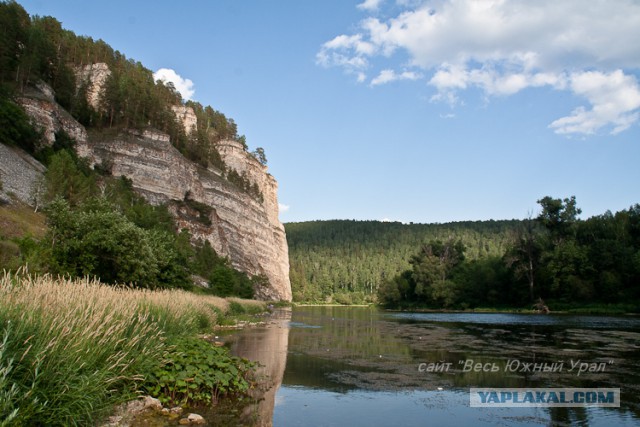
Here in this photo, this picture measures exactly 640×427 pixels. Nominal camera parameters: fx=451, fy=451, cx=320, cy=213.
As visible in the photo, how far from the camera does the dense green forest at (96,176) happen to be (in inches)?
1081

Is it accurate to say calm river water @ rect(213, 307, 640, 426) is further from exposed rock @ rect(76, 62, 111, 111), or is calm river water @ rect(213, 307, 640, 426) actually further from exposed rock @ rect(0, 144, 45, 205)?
exposed rock @ rect(76, 62, 111, 111)

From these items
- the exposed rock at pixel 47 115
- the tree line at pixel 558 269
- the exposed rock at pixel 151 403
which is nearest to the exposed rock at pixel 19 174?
the exposed rock at pixel 47 115

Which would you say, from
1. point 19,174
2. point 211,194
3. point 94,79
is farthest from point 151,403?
point 94,79

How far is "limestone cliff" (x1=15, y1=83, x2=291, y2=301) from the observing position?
236ft

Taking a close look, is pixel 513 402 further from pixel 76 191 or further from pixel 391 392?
pixel 76 191

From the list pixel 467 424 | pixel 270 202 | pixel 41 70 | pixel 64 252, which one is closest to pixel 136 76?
pixel 41 70

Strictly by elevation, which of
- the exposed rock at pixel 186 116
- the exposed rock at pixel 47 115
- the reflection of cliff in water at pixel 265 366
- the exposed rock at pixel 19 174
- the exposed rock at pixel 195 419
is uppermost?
the exposed rock at pixel 186 116

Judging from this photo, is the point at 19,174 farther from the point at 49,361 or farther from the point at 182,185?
the point at 49,361

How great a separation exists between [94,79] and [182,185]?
1304 inches

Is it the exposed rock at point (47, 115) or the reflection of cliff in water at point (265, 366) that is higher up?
the exposed rock at point (47, 115)

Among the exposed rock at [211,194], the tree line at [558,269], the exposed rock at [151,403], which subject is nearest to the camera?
the exposed rock at [151,403]

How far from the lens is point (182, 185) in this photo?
86812 mm

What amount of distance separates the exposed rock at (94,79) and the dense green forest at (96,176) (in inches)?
48.6

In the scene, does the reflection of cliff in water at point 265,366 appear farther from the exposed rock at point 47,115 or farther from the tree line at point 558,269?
the tree line at point 558,269
